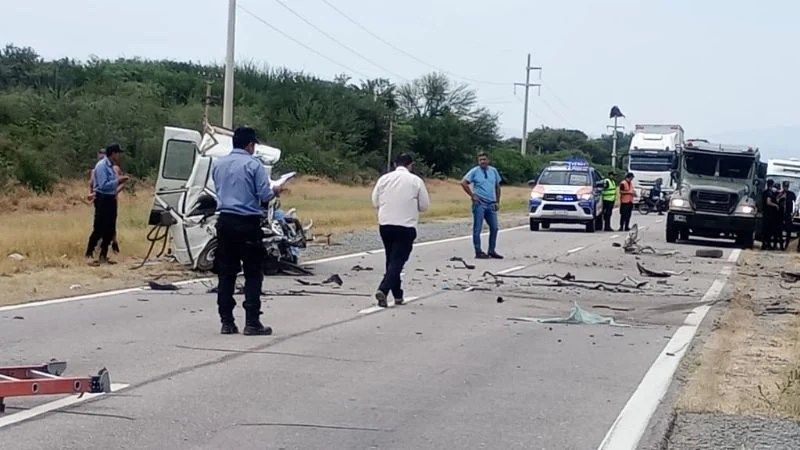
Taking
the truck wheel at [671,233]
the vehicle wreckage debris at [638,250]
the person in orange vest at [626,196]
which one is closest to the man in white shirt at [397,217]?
the vehicle wreckage debris at [638,250]

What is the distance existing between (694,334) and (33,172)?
38.5 metres

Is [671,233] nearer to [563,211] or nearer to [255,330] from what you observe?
[563,211]

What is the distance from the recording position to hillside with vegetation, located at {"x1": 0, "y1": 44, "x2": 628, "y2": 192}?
55.0 metres

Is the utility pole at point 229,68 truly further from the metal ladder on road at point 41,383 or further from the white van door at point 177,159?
the metal ladder on road at point 41,383

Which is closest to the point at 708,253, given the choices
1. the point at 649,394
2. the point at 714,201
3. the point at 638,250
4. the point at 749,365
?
the point at 638,250

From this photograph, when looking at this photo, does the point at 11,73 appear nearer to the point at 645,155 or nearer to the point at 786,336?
the point at 645,155

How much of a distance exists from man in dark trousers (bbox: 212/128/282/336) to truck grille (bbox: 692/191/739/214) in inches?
807

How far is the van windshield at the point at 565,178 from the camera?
3566 cm

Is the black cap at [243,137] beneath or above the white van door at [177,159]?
above

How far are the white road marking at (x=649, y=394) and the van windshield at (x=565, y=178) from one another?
823 inches

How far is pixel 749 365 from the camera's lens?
1119cm

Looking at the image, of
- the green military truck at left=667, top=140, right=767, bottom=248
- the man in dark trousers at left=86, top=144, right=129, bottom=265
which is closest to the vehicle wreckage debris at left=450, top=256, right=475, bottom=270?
the man in dark trousers at left=86, top=144, right=129, bottom=265

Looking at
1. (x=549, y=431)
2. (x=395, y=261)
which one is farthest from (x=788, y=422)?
(x=395, y=261)

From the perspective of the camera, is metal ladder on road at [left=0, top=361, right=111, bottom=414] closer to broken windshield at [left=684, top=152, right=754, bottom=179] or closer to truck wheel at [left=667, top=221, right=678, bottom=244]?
→ truck wheel at [left=667, top=221, right=678, bottom=244]
